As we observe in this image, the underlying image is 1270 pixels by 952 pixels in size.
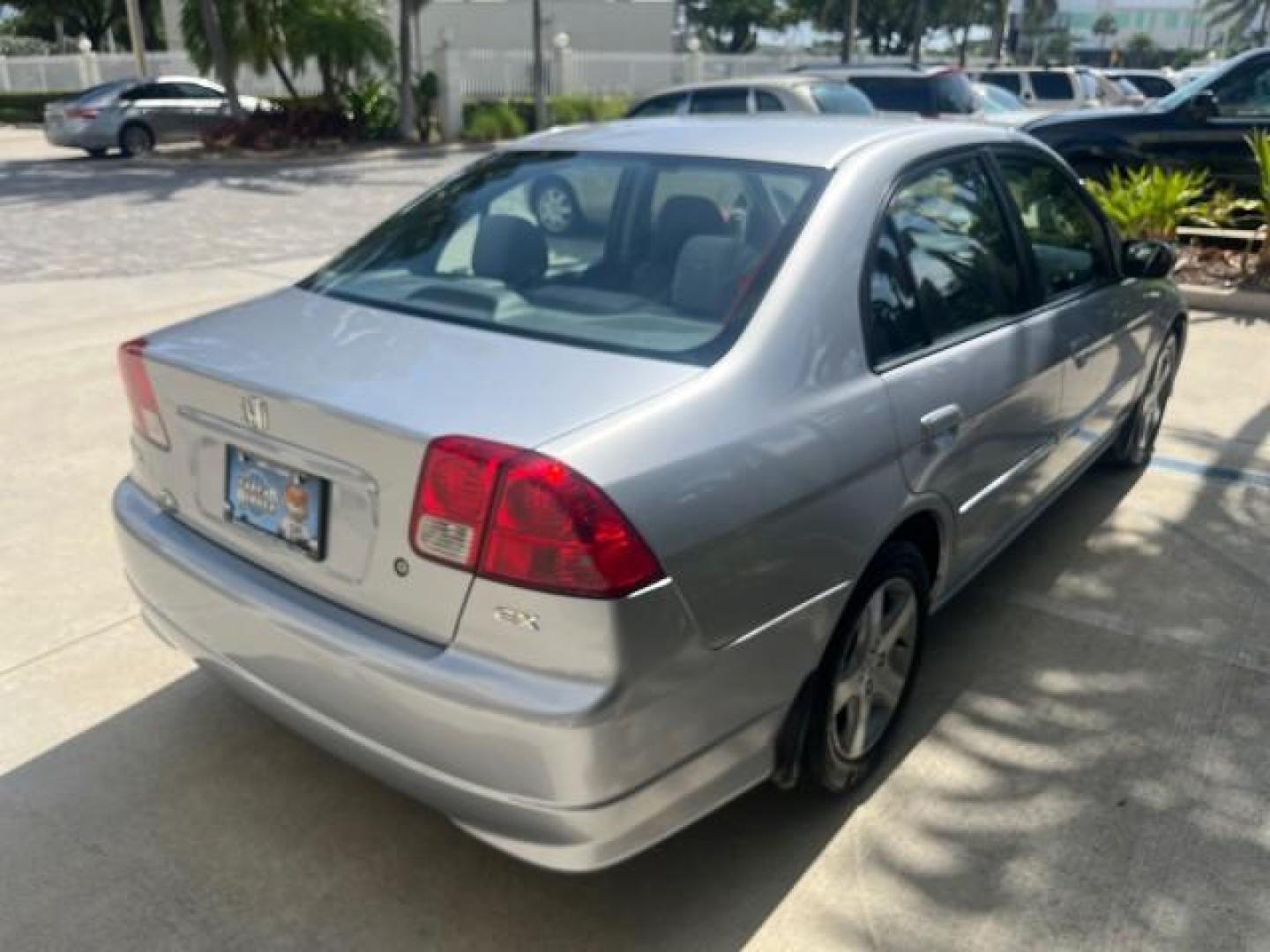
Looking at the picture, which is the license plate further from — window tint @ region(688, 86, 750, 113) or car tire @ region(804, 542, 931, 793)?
window tint @ region(688, 86, 750, 113)

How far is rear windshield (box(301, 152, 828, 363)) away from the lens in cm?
254

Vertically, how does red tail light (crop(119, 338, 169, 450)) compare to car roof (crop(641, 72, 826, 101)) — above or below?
below

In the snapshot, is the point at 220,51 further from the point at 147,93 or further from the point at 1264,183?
the point at 1264,183

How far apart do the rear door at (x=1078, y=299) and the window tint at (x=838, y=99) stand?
7.82 metres

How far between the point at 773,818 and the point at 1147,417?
125 inches

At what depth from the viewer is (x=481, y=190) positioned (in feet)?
11.0

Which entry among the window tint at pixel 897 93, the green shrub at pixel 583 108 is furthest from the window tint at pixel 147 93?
the window tint at pixel 897 93

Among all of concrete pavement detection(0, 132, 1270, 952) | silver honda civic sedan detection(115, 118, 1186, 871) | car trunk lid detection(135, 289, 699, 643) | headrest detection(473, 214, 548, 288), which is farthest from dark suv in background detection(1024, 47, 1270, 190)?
car trunk lid detection(135, 289, 699, 643)

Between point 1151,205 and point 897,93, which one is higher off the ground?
point 897,93

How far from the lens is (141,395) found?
106 inches

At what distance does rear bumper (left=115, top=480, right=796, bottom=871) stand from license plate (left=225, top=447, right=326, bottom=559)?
4.4 inches

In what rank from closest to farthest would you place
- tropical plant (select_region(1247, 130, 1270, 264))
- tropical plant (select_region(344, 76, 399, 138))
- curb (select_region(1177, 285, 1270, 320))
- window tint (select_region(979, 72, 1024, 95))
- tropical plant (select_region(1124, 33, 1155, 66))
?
curb (select_region(1177, 285, 1270, 320))
tropical plant (select_region(1247, 130, 1270, 264))
window tint (select_region(979, 72, 1024, 95))
tropical plant (select_region(344, 76, 399, 138))
tropical plant (select_region(1124, 33, 1155, 66))

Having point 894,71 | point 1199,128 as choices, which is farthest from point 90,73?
point 1199,128

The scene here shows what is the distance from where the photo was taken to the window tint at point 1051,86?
66.8 ft
